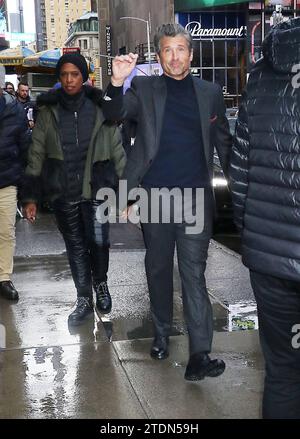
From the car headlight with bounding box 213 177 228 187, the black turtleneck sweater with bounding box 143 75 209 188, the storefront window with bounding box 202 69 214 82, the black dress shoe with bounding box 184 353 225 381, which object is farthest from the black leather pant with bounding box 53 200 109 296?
the storefront window with bounding box 202 69 214 82

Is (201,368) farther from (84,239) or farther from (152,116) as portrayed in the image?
(84,239)

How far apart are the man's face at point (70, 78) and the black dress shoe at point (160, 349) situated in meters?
1.97

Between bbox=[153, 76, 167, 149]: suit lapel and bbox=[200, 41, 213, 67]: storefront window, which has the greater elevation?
bbox=[200, 41, 213, 67]: storefront window

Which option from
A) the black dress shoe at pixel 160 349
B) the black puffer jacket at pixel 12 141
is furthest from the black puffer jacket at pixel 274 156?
the black puffer jacket at pixel 12 141

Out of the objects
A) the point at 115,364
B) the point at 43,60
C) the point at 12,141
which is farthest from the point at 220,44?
the point at 115,364

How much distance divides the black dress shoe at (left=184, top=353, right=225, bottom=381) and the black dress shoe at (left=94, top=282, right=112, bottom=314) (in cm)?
144

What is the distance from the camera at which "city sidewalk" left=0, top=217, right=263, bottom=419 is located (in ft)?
11.0

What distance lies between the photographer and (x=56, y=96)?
4.71 meters

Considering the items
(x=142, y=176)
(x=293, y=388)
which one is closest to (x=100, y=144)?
(x=142, y=176)

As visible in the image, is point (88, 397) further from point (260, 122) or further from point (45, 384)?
point (260, 122)

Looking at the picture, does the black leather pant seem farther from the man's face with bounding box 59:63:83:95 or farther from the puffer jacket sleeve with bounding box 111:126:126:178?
the man's face with bounding box 59:63:83:95

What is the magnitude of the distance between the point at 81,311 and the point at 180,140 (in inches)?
72.0
